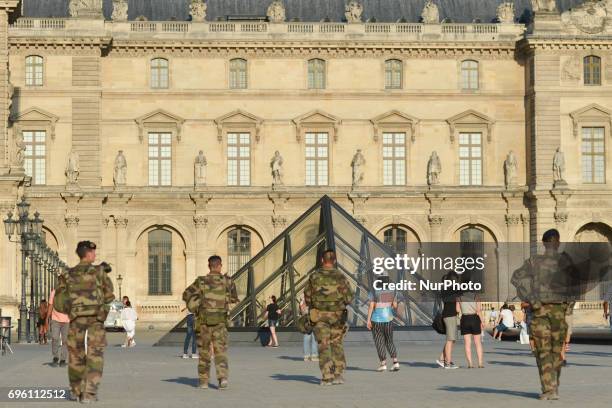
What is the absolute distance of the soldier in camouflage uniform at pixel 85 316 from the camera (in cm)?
2161

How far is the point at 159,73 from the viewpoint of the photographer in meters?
74.4

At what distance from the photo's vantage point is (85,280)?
22.0 metres

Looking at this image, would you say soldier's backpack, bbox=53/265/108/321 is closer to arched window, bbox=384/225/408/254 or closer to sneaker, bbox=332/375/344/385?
sneaker, bbox=332/375/344/385

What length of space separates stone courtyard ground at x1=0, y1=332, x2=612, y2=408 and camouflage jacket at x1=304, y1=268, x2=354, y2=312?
1.22 metres

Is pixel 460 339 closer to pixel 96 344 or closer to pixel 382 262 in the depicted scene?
pixel 382 262

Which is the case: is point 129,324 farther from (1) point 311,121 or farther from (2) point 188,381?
(1) point 311,121

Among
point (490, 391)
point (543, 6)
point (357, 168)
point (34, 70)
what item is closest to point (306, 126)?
point (357, 168)

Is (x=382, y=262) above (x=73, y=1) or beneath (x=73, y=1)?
beneath

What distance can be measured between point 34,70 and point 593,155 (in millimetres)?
24855

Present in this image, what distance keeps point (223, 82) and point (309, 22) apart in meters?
4.72

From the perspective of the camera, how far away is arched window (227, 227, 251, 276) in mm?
74688

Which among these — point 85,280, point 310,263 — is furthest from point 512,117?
point 85,280

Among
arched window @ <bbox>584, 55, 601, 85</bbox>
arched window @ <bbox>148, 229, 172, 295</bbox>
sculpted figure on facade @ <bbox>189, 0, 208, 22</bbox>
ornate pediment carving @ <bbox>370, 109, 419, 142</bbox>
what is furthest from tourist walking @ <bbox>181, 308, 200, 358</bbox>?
arched window @ <bbox>584, 55, 601, 85</bbox>

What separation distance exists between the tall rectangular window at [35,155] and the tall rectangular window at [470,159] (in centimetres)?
1845
